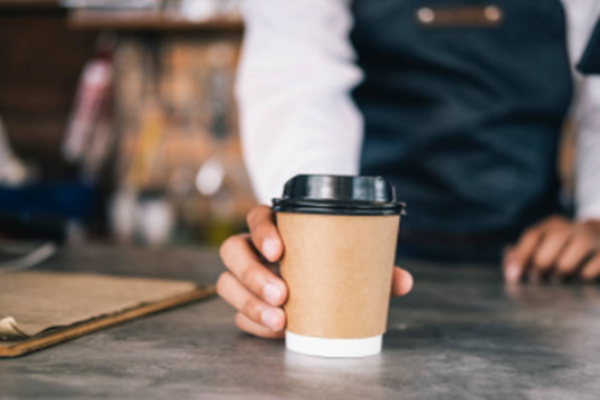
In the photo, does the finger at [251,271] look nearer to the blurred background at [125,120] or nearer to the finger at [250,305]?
the finger at [250,305]

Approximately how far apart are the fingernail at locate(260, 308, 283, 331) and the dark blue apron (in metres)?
0.91

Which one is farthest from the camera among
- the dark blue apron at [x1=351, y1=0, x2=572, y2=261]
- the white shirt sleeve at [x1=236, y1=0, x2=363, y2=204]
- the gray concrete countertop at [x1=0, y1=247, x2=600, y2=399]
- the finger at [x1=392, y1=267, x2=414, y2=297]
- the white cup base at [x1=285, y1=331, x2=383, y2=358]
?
the dark blue apron at [x1=351, y1=0, x2=572, y2=261]

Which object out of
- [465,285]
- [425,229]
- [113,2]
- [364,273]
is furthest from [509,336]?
[113,2]

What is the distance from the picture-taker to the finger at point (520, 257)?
1.19 meters

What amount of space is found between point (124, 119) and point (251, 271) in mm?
2838

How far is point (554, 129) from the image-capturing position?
5.05 ft

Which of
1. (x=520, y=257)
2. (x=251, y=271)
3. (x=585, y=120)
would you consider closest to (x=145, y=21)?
(x=585, y=120)

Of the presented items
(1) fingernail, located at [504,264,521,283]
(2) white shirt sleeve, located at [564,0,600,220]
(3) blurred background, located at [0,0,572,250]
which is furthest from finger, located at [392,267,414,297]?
(3) blurred background, located at [0,0,572,250]

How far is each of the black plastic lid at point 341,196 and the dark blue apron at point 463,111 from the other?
0.93 metres

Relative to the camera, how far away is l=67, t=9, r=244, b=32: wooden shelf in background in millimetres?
2975

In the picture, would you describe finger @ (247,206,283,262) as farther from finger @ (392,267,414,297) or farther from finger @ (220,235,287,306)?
finger @ (392,267,414,297)

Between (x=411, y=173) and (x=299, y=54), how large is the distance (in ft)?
1.31

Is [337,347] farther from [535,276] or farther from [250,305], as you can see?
[535,276]

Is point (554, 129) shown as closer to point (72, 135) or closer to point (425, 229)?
point (425, 229)
